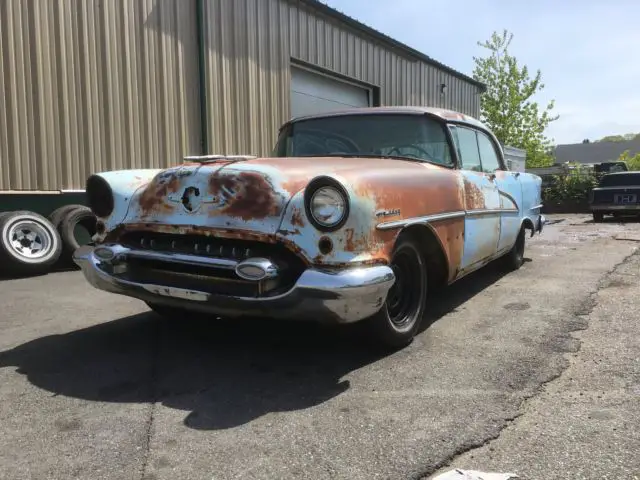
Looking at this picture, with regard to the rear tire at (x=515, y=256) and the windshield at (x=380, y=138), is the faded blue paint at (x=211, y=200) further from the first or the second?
the rear tire at (x=515, y=256)

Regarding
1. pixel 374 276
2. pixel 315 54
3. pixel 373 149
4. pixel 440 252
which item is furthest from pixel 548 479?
pixel 315 54

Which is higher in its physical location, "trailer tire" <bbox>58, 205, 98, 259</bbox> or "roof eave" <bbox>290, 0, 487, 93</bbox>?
"roof eave" <bbox>290, 0, 487, 93</bbox>

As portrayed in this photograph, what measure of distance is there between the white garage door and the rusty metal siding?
276 cm

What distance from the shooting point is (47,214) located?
7086mm

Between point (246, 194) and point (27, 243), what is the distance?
4.54 metres

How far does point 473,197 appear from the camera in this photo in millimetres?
4402

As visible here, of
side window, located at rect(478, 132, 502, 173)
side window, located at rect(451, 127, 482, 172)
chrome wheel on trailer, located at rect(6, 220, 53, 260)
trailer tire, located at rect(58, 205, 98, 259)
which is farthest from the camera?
trailer tire, located at rect(58, 205, 98, 259)

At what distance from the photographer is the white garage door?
36.6 ft

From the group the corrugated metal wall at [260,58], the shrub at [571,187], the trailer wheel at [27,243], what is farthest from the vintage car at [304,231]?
the shrub at [571,187]

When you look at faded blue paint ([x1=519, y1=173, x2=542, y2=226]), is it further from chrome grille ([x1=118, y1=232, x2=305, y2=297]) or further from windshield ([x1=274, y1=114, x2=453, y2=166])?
chrome grille ([x1=118, y1=232, x2=305, y2=297])

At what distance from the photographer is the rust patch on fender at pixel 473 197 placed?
14.0 ft

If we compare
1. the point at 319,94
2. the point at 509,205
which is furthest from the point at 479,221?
the point at 319,94

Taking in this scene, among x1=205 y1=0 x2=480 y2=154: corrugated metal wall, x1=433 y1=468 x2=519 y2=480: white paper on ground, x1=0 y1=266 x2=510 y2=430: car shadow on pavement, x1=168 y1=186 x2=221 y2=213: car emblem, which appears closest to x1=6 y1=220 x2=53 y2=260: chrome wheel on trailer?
x1=0 y1=266 x2=510 y2=430: car shadow on pavement

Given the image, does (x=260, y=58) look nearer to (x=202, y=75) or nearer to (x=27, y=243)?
(x=202, y=75)
